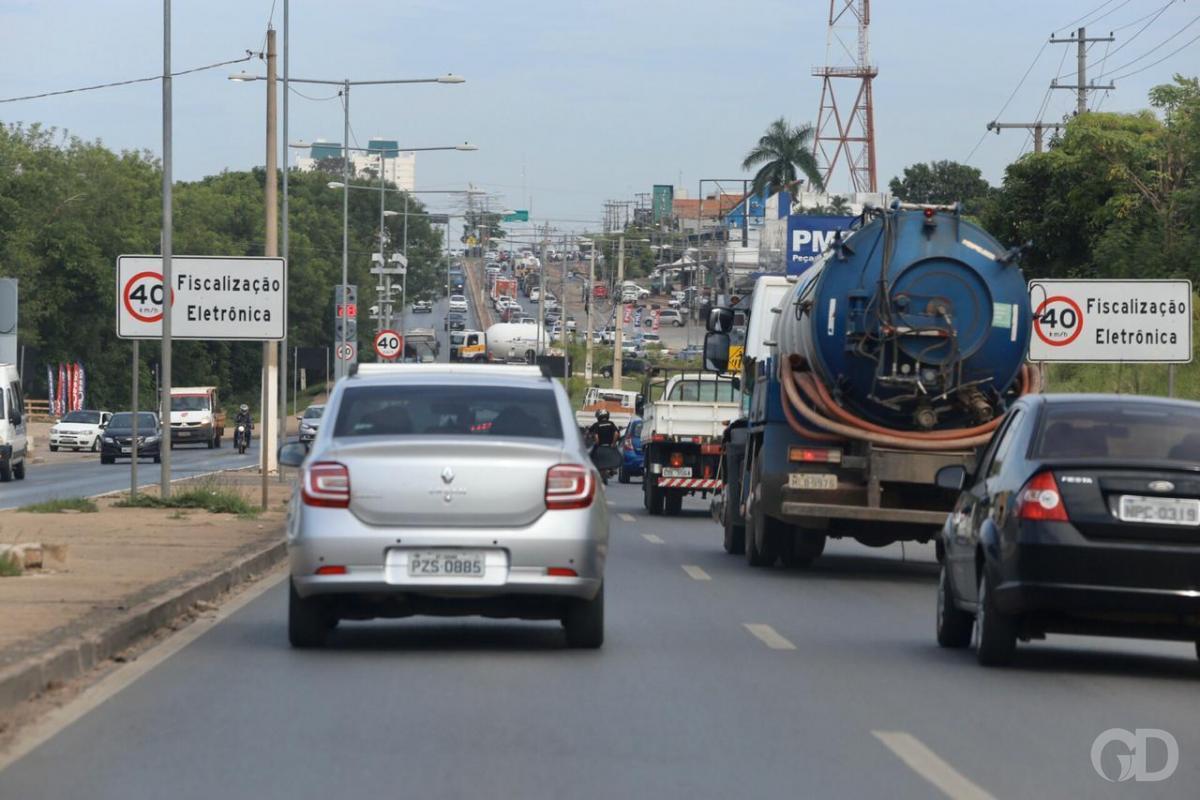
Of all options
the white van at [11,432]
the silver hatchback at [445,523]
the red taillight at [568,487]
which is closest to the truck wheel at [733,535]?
the silver hatchback at [445,523]

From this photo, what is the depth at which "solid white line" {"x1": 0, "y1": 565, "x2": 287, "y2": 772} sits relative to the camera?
28.9 feet

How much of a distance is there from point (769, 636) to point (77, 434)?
57.1 metres

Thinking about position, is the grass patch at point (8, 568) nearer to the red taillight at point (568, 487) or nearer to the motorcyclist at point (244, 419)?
the red taillight at point (568, 487)

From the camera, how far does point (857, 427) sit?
19.1 m

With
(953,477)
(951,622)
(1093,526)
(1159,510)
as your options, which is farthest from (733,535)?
(1159,510)

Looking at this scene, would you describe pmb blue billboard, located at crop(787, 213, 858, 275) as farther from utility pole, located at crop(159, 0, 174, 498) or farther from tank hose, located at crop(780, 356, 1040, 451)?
→ tank hose, located at crop(780, 356, 1040, 451)

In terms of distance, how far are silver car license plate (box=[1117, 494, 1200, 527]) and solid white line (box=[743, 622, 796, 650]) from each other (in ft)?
8.95

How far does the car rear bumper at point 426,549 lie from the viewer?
11547 mm

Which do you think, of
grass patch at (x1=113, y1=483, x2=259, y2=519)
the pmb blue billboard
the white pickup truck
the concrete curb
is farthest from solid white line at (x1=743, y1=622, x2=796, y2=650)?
the pmb blue billboard

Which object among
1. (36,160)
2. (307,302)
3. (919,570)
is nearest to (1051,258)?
(919,570)

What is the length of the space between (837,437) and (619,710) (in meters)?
9.73

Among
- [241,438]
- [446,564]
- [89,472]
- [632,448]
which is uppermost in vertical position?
[446,564]

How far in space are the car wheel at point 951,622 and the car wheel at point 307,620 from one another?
390 centimetres

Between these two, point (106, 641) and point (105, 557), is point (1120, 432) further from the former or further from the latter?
point (105, 557)
